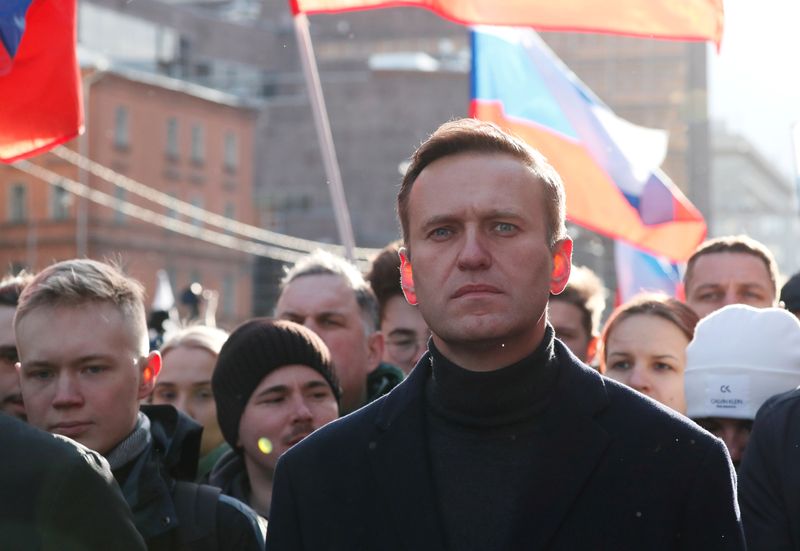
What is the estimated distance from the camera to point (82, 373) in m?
5.05

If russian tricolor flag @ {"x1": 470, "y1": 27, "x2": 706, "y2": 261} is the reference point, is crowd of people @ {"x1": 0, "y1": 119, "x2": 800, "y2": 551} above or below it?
above

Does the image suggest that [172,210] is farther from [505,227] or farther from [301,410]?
[505,227]

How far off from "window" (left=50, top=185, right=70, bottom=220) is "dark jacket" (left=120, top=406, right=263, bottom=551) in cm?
6578

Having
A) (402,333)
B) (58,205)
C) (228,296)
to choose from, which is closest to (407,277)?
(402,333)

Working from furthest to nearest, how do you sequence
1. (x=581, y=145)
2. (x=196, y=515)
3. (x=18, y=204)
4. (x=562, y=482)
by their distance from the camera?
(x=18, y=204) → (x=581, y=145) → (x=196, y=515) → (x=562, y=482)

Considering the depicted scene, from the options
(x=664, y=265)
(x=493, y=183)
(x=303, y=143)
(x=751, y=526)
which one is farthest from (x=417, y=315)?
(x=303, y=143)

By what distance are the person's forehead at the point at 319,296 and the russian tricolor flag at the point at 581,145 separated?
3601 mm

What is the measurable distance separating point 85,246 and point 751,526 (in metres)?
65.7

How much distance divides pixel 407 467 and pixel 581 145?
731 centimetres

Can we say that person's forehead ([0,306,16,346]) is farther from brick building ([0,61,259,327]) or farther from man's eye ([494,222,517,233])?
brick building ([0,61,259,327])

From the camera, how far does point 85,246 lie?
68625mm

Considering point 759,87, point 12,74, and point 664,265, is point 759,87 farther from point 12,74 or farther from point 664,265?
point 12,74

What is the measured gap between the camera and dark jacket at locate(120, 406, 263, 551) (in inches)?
189

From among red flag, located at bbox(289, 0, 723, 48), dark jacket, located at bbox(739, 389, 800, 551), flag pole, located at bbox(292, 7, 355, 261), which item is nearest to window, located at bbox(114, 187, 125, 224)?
flag pole, located at bbox(292, 7, 355, 261)
